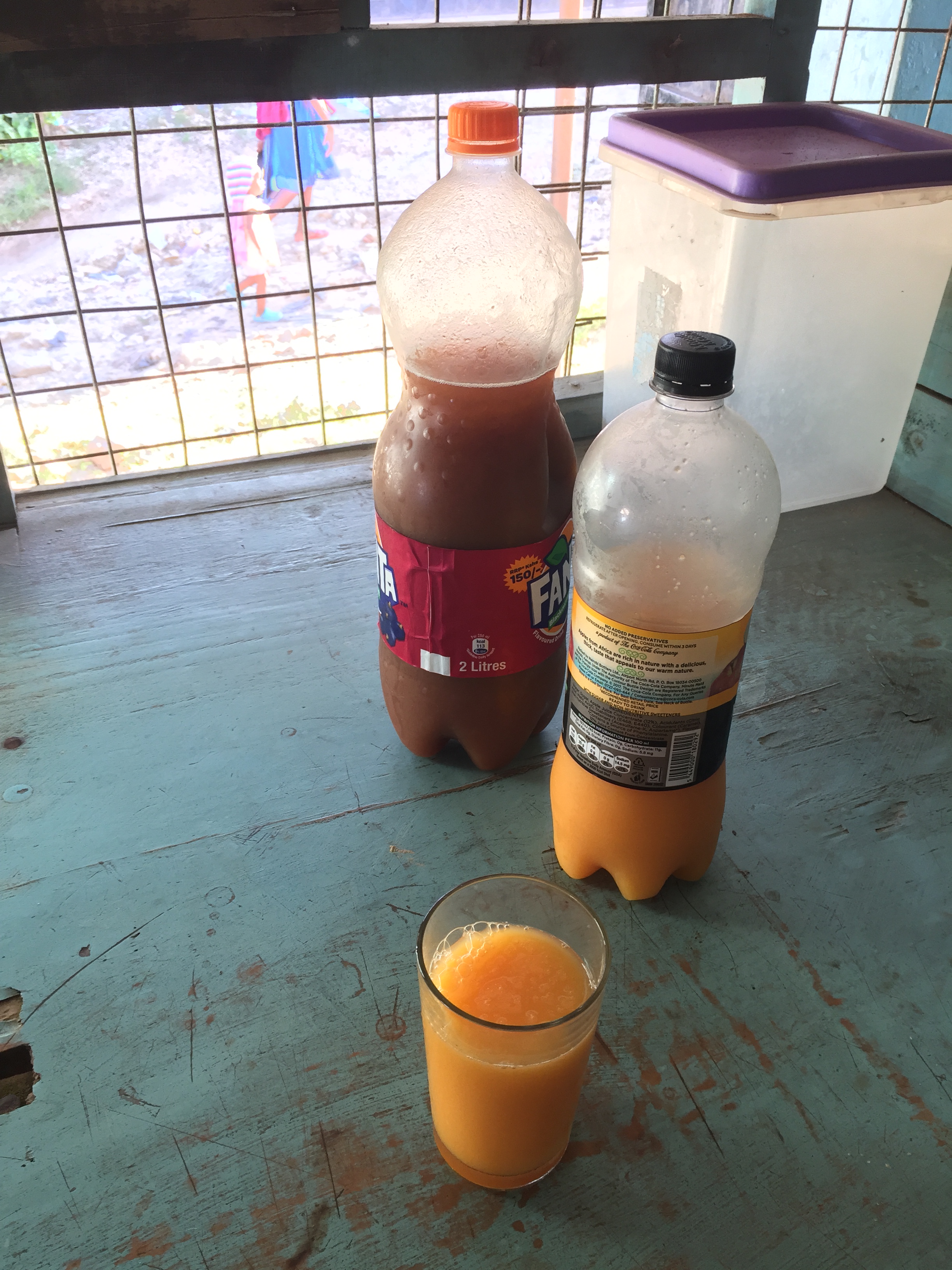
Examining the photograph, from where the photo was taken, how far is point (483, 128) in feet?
2.50

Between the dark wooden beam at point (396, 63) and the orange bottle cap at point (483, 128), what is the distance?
0.57 meters

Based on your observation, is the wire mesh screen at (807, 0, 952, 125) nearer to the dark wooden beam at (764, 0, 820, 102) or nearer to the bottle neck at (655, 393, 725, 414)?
the dark wooden beam at (764, 0, 820, 102)

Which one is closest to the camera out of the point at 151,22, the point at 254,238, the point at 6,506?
the point at 151,22

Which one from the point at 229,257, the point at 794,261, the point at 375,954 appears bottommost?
→ the point at 375,954

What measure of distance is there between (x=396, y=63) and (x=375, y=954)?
113 cm

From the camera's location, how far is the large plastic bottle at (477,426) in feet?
2.77

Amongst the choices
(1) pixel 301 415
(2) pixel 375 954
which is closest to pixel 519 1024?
(2) pixel 375 954

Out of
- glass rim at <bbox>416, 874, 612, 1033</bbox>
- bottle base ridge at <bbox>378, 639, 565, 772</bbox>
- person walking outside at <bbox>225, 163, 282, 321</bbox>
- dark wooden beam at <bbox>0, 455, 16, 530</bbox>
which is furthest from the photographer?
person walking outside at <bbox>225, 163, 282, 321</bbox>

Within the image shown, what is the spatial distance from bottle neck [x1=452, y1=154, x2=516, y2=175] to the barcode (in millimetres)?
525

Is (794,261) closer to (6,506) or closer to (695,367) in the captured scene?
(695,367)

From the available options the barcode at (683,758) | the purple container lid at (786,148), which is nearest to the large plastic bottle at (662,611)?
the barcode at (683,758)

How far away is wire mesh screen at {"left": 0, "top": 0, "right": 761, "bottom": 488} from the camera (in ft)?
4.76

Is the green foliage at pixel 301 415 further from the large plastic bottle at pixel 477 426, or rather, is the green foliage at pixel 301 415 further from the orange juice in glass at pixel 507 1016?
the orange juice in glass at pixel 507 1016

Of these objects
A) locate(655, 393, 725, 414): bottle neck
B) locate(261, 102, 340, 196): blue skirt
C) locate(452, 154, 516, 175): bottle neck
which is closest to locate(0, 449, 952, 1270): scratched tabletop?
locate(655, 393, 725, 414): bottle neck
